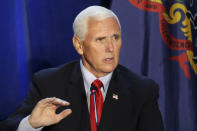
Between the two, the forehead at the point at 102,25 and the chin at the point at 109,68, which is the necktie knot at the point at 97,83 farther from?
the forehead at the point at 102,25

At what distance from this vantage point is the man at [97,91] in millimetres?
1880

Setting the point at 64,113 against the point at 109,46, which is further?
the point at 109,46

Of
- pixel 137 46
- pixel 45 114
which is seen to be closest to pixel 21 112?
pixel 45 114

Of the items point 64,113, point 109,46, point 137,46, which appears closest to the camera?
point 64,113

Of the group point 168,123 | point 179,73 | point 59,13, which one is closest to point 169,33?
point 179,73

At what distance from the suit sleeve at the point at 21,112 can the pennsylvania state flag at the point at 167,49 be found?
89cm

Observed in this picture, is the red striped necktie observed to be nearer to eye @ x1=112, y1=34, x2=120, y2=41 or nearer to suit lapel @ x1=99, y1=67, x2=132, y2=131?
suit lapel @ x1=99, y1=67, x2=132, y2=131

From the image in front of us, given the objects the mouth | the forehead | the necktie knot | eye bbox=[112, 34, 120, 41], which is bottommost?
the necktie knot

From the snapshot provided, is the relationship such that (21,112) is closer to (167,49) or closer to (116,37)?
(116,37)

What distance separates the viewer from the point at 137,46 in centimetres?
267

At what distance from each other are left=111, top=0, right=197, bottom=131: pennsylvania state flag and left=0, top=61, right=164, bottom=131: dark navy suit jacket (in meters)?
0.61

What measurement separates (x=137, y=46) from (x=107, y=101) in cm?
88

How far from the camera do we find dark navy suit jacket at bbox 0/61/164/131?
189 centimetres

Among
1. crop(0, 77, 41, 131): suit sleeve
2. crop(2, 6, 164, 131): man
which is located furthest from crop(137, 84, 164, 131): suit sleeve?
crop(0, 77, 41, 131): suit sleeve
